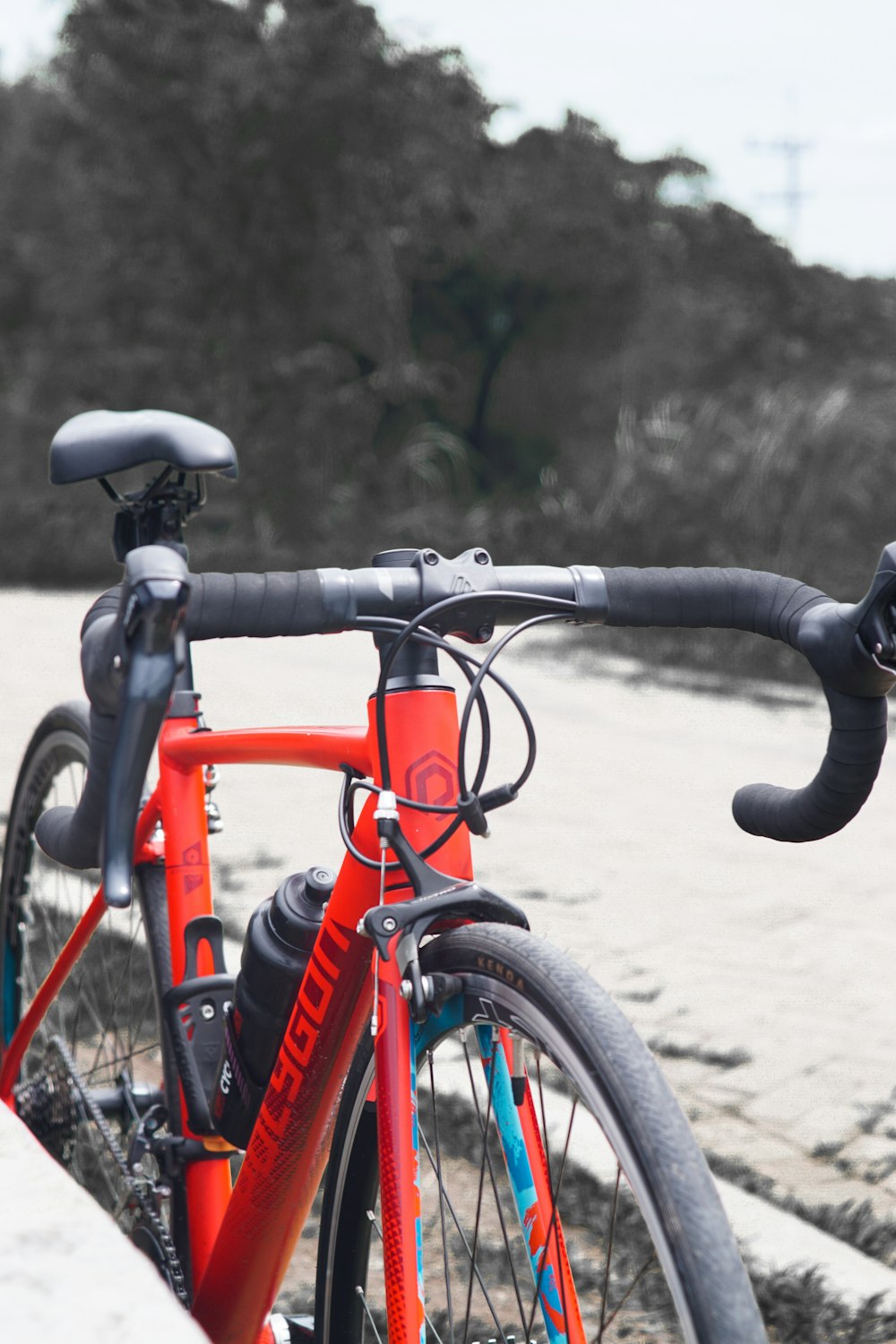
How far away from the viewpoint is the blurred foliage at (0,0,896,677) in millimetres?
21828

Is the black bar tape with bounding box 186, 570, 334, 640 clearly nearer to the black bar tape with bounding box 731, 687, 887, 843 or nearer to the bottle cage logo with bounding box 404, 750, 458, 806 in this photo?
the bottle cage logo with bounding box 404, 750, 458, 806

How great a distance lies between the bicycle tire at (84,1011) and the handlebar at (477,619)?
3.22 ft

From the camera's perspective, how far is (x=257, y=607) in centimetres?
149

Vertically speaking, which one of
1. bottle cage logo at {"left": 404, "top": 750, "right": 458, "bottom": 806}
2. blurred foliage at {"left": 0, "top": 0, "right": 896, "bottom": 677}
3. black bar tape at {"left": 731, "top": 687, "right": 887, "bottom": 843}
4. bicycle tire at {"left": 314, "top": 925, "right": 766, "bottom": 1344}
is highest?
blurred foliage at {"left": 0, "top": 0, "right": 896, "bottom": 677}

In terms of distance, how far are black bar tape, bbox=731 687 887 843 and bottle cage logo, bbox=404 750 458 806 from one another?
0.32 meters

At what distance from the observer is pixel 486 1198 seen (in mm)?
3209

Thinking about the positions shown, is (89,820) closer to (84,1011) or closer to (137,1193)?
(137,1193)

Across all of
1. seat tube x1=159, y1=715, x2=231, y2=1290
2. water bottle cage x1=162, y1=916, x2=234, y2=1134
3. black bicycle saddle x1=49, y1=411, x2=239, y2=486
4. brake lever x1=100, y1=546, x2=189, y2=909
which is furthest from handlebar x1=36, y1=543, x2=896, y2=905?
water bottle cage x1=162, y1=916, x2=234, y2=1134

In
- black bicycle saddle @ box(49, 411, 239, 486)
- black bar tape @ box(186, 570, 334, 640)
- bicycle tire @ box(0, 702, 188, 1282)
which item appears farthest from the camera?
bicycle tire @ box(0, 702, 188, 1282)

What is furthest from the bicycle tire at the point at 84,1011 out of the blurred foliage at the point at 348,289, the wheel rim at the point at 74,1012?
the blurred foliage at the point at 348,289

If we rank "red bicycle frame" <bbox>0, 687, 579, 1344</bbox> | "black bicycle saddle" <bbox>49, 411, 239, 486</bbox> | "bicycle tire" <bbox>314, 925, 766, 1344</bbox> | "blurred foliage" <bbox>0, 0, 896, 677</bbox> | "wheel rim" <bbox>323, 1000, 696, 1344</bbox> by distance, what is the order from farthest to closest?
"blurred foliage" <bbox>0, 0, 896, 677</bbox>, "wheel rim" <bbox>323, 1000, 696, 1344</bbox>, "black bicycle saddle" <bbox>49, 411, 239, 486</bbox>, "red bicycle frame" <bbox>0, 687, 579, 1344</bbox>, "bicycle tire" <bbox>314, 925, 766, 1344</bbox>

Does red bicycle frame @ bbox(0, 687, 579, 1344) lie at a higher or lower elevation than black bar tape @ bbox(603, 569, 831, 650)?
lower

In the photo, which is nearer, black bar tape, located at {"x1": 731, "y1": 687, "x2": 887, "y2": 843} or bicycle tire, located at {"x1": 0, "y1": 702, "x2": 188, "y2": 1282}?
black bar tape, located at {"x1": 731, "y1": 687, "x2": 887, "y2": 843}

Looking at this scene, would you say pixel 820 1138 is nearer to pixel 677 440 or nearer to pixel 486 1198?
pixel 486 1198
